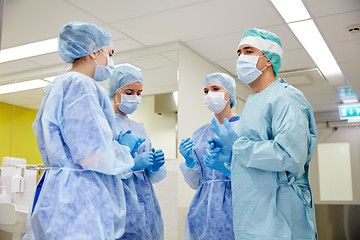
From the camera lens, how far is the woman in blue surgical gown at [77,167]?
150 cm

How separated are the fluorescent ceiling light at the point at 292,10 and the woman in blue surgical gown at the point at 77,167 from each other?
2206 millimetres

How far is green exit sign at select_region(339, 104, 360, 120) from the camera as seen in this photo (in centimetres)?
662

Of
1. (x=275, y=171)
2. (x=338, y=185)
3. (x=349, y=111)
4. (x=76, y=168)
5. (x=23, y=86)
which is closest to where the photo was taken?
(x=76, y=168)

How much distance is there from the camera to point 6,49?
169 inches

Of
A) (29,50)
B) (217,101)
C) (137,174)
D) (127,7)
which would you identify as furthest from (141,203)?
(29,50)

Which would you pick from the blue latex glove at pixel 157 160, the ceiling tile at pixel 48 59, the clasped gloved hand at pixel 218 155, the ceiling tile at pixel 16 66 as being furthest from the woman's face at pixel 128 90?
the ceiling tile at pixel 16 66

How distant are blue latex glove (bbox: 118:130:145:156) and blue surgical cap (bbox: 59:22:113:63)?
55 centimetres

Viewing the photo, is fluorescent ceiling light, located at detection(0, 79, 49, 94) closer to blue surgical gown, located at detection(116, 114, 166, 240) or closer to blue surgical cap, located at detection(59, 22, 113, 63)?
blue surgical gown, located at detection(116, 114, 166, 240)

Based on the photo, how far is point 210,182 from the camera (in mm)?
2326

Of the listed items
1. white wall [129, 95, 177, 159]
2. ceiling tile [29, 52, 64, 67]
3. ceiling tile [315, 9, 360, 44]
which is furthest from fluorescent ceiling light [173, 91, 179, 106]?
ceiling tile [315, 9, 360, 44]

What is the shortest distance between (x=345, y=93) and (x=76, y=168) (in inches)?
213

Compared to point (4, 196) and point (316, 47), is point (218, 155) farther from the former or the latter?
point (4, 196)

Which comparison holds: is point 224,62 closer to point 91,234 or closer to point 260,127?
point 260,127

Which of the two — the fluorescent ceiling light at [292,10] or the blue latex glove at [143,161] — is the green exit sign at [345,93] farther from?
the blue latex glove at [143,161]
